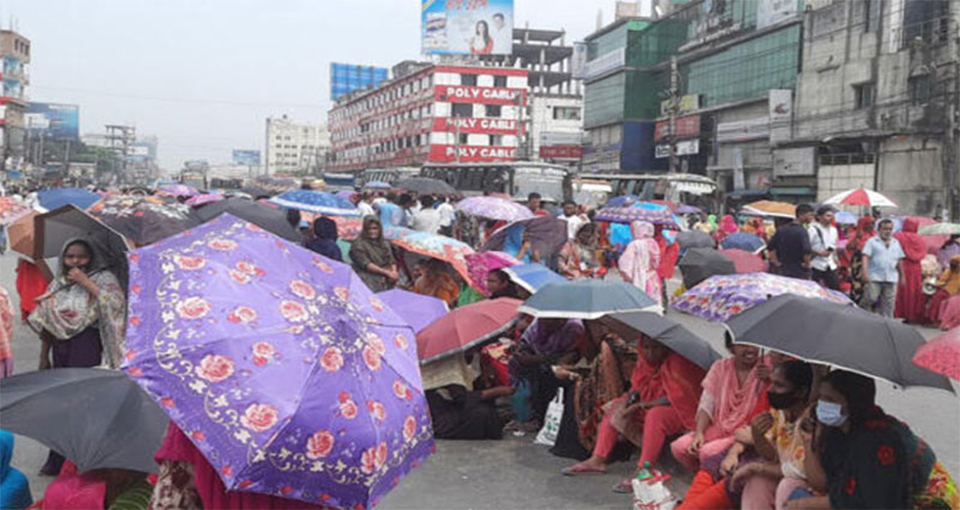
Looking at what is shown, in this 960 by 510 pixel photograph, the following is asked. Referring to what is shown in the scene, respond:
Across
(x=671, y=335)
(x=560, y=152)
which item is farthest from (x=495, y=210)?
(x=560, y=152)

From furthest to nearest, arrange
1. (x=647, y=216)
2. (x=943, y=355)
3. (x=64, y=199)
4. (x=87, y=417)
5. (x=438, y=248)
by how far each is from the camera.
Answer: (x=647, y=216)
(x=64, y=199)
(x=438, y=248)
(x=87, y=417)
(x=943, y=355)

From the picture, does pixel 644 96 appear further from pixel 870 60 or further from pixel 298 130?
pixel 298 130

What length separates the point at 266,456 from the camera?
250cm

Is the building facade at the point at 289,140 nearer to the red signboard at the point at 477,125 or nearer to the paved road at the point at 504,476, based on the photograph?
the red signboard at the point at 477,125

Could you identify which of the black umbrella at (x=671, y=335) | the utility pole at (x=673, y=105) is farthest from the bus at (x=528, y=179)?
the black umbrella at (x=671, y=335)

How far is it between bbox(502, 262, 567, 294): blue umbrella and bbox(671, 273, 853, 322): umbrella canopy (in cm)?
195

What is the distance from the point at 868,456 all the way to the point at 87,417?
326 centimetres

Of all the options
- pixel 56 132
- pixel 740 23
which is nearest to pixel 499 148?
pixel 740 23

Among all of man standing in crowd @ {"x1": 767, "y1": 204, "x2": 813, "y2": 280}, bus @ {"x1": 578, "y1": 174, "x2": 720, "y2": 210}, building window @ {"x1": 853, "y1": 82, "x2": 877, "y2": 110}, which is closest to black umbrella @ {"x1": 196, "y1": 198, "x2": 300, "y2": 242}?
man standing in crowd @ {"x1": 767, "y1": 204, "x2": 813, "y2": 280}

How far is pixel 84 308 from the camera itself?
511 centimetres

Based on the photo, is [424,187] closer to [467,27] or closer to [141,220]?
[141,220]

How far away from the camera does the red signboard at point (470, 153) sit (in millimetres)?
71375

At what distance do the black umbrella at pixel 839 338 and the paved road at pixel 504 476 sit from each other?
171 cm

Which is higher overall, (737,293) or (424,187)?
(424,187)
